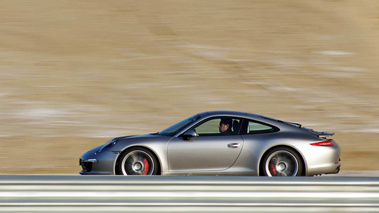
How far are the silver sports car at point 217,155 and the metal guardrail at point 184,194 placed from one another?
355 cm

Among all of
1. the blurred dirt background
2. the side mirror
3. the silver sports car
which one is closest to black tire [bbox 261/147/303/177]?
the silver sports car

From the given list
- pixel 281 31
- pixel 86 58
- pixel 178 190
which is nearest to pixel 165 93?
pixel 86 58

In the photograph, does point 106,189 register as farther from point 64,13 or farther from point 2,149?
point 64,13

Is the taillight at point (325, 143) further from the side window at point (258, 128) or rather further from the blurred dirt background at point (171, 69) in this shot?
the blurred dirt background at point (171, 69)

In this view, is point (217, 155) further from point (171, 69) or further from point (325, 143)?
point (171, 69)

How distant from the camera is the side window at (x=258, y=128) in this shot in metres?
8.70

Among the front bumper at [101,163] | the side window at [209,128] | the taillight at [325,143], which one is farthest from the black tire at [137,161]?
the taillight at [325,143]

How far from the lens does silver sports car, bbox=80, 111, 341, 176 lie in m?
8.44

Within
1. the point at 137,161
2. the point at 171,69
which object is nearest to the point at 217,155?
the point at 137,161

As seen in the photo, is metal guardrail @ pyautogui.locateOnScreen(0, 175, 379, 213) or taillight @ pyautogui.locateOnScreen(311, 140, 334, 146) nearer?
metal guardrail @ pyautogui.locateOnScreen(0, 175, 379, 213)

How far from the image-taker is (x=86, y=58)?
2327 cm

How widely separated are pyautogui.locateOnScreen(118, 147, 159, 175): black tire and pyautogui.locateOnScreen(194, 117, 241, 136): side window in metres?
0.86

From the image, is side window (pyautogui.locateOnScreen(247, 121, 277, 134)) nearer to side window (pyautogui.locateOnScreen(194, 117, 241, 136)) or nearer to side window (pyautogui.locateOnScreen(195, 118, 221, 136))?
side window (pyautogui.locateOnScreen(194, 117, 241, 136))

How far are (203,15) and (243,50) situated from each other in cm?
381
